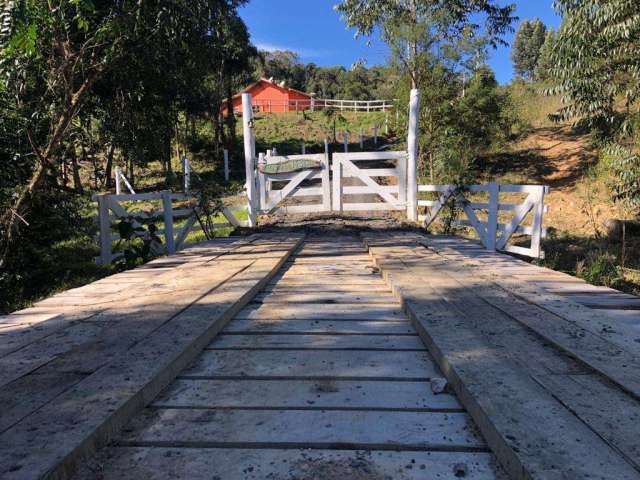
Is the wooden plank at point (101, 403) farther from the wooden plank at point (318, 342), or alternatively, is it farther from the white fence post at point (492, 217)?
the white fence post at point (492, 217)

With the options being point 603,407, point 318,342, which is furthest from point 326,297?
point 603,407

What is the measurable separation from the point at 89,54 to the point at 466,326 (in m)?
6.24

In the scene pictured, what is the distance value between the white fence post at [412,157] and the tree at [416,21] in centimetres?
863

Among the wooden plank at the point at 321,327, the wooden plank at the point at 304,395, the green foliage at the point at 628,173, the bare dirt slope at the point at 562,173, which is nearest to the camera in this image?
the wooden plank at the point at 304,395

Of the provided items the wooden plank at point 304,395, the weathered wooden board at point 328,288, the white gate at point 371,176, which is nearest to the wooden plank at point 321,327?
the wooden plank at point 304,395

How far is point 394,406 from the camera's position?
204 cm

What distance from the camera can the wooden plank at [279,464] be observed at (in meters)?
1.57

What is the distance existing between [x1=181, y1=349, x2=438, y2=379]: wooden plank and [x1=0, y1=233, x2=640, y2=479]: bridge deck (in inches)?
0.5

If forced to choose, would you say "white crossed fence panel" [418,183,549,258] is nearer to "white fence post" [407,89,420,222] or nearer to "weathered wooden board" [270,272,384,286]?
"white fence post" [407,89,420,222]

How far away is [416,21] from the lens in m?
17.9

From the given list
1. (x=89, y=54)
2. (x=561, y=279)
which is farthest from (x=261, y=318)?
(x=89, y=54)

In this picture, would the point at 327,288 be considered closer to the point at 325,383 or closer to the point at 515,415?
the point at 325,383

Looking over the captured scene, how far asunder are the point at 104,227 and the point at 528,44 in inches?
3542

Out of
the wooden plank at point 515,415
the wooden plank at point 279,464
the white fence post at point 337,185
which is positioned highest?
the white fence post at point 337,185
